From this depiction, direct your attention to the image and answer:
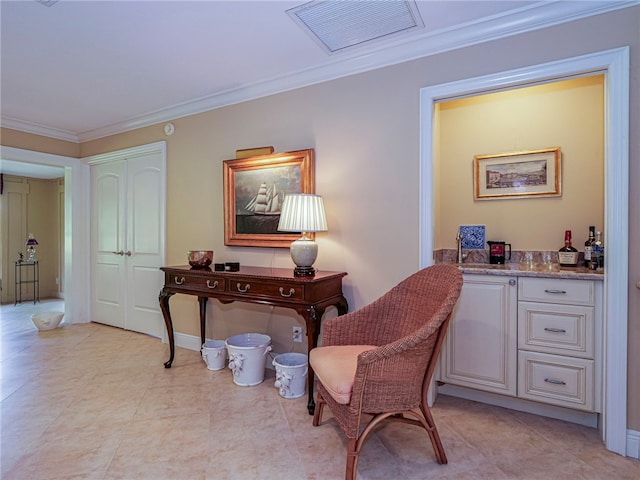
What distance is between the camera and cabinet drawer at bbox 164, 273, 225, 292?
2568 mm

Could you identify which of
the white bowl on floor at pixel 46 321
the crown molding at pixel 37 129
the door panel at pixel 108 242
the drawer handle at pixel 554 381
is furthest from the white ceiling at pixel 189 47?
the white bowl on floor at pixel 46 321

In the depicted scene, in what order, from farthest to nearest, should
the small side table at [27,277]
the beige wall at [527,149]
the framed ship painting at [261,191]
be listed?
the small side table at [27,277], the framed ship painting at [261,191], the beige wall at [527,149]

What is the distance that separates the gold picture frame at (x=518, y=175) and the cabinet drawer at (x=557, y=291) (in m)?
0.89

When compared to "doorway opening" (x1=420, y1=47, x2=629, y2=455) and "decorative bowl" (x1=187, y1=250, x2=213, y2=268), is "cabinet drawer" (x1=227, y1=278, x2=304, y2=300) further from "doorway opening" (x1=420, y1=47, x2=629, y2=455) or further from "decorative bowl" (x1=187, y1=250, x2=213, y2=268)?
"doorway opening" (x1=420, y1=47, x2=629, y2=455)

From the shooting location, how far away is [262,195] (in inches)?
115

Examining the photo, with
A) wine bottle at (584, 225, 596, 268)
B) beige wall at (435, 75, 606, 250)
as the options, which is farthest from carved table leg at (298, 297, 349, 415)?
wine bottle at (584, 225, 596, 268)

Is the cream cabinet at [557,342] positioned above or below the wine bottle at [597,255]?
below

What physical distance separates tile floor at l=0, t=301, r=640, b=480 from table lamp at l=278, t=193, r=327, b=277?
92cm

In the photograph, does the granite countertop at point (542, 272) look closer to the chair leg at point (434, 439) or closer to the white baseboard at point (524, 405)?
the white baseboard at point (524, 405)

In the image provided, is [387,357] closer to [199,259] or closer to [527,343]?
[527,343]

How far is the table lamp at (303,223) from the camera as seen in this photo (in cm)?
238

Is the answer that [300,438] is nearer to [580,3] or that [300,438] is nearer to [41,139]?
[580,3]

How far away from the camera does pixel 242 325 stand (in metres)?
3.08

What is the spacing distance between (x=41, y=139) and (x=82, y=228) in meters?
1.09
